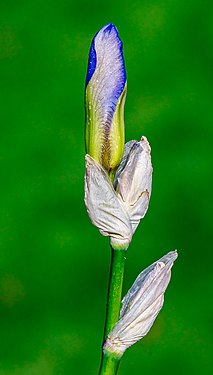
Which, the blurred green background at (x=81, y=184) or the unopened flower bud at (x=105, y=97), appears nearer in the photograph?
the unopened flower bud at (x=105, y=97)

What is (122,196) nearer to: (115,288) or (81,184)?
(115,288)

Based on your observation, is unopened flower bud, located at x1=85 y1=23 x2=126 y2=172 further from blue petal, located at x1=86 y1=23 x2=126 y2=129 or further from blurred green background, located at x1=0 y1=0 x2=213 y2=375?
blurred green background, located at x1=0 y1=0 x2=213 y2=375

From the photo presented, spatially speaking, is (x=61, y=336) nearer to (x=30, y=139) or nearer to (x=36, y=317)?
(x=36, y=317)

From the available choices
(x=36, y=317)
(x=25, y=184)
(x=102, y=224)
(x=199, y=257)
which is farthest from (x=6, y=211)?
(x=102, y=224)

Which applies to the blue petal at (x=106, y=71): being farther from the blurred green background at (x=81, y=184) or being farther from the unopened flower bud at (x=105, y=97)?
the blurred green background at (x=81, y=184)

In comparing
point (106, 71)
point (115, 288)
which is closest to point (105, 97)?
point (106, 71)

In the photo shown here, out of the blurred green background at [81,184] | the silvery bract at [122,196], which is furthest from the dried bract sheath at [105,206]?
the blurred green background at [81,184]
